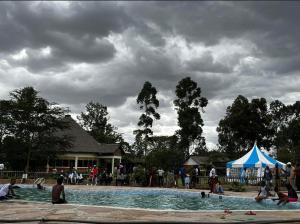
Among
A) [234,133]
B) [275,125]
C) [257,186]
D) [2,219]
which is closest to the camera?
[2,219]

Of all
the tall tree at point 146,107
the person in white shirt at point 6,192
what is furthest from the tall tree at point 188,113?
the person in white shirt at point 6,192

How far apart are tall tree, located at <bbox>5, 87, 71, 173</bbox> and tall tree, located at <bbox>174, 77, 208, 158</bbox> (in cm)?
2234

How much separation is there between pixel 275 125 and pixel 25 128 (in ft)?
217

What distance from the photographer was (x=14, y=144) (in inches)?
1391

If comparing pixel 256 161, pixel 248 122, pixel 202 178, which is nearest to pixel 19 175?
pixel 202 178

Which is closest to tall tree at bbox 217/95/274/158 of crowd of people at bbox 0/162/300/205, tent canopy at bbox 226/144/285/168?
crowd of people at bbox 0/162/300/205

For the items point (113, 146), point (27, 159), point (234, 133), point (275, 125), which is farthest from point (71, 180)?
point (275, 125)

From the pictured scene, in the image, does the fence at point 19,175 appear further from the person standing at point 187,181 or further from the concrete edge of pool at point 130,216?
the concrete edge of pool at point 130,216

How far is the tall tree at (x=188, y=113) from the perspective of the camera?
55250 mm

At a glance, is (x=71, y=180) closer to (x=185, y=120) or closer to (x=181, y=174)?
(x=181, y=174)

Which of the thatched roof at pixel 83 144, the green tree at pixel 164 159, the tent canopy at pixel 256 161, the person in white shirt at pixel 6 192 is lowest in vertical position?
the person in white shirt at pixel 6 192

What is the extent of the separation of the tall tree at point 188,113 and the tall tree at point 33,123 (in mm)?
22344

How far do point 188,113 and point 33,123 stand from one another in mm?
25488

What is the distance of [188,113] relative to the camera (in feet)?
182
